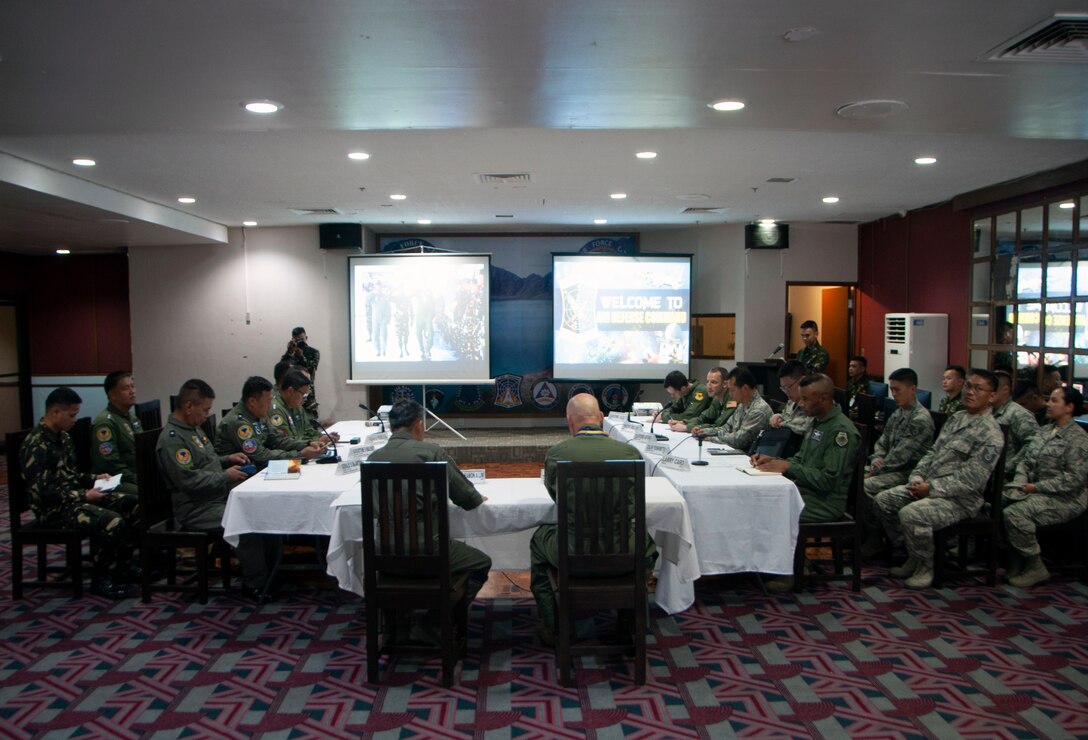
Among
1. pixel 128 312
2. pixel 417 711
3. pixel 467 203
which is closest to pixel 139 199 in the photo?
pixel 467 203

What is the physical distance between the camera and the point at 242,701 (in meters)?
2.90

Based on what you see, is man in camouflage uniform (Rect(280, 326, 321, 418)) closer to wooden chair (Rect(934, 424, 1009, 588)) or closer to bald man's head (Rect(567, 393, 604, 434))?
bald man's head (Rect(567, 393, 604, 434))

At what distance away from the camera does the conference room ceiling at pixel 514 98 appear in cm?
254

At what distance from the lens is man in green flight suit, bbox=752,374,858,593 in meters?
3.85

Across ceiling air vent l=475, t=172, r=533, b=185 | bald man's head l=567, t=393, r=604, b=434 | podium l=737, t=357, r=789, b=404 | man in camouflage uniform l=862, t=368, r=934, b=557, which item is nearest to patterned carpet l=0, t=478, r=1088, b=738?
man in camouflage uniform l=862, t=368, r=934, b=557

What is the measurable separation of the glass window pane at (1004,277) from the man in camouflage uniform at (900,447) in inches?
104

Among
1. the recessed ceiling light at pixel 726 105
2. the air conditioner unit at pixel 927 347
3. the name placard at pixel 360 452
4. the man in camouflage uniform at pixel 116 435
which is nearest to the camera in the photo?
the recessed ceiling light at pixel 726 105

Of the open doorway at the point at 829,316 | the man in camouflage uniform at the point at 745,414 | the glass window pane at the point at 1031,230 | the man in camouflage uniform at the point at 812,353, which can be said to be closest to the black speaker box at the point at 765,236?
the open doorway at the point at 829,316

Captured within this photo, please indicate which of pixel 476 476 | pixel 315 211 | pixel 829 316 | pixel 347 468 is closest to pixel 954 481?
pixel 476 476

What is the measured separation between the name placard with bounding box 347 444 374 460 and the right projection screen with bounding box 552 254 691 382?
15.8 feet

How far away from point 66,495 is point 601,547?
3.02 meters

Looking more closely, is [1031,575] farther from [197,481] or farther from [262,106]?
[262,106]

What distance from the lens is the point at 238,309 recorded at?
30.4 feet

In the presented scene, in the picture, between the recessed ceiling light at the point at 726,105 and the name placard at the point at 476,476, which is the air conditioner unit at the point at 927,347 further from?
the name placard at the point at 476,476
